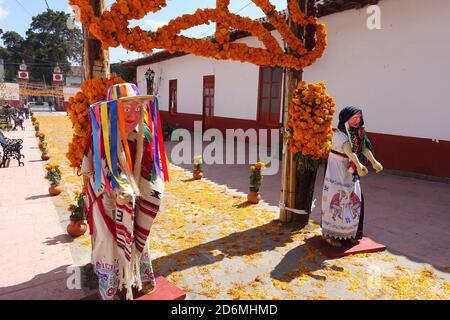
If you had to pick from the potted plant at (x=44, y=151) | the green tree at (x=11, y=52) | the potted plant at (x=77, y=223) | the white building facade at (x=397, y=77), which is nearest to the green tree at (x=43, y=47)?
the green tree at (x=11, y=52)

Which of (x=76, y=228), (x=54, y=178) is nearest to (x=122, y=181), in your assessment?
(x=76, y=228)

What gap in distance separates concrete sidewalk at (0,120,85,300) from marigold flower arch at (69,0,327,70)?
8.05 ft

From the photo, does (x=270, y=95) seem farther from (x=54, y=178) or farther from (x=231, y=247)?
(x=231, y=247)

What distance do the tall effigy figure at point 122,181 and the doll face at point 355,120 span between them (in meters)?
2.33

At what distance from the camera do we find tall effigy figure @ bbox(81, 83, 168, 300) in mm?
2549

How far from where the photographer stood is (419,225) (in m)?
5.19

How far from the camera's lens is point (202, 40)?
3.87 m

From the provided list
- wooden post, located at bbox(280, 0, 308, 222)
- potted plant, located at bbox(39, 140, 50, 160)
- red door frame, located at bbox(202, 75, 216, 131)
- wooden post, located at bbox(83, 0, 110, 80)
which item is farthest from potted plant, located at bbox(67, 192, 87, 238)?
red door frame, located at bbox(202, 75, 216, 131)

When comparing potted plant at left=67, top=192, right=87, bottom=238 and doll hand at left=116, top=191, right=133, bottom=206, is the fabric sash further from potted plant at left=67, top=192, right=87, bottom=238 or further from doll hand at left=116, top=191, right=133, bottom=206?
potted plant at left=67, top=192, right=87, bottom=238

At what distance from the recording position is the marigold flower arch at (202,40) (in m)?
3.08

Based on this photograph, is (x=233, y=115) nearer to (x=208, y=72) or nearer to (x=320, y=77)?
(x=208, y=72)

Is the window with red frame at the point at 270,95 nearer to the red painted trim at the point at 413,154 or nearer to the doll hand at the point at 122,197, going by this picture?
the red painted trim at the point at 413,154

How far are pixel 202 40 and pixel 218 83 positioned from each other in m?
11.9

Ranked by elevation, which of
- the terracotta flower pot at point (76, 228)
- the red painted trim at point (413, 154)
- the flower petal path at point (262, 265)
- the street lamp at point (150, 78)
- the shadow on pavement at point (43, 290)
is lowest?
the shadow on pavement at point (43, 290)
